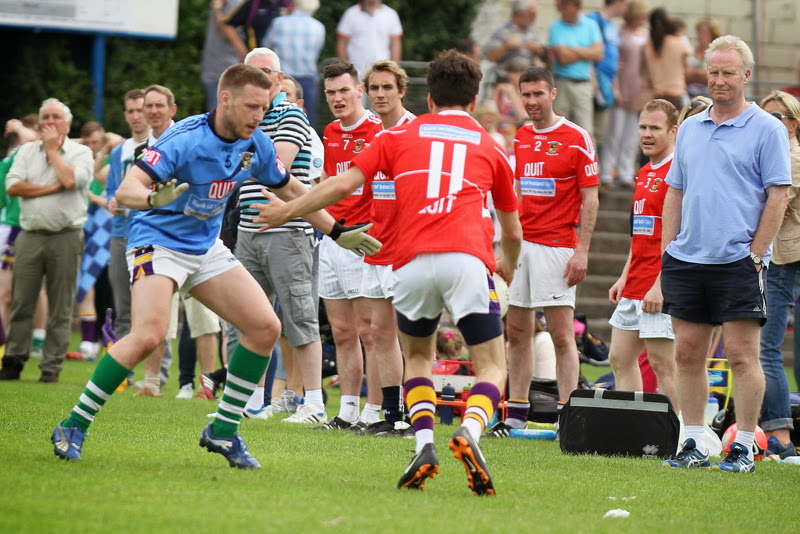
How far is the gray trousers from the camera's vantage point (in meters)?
12.5

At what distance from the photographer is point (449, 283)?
20.9 feet

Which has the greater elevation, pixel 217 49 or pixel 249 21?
pixel 249 21

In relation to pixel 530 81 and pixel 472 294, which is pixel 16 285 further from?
pixel 472 294

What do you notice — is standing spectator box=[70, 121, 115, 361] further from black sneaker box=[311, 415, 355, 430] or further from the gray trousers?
black sneaker box=[311, 415, 355, 430]

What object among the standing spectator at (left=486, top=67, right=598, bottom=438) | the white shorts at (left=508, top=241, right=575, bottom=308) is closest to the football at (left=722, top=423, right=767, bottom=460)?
the standing spectator at (left=486, top=67, right=598, bottom=438)

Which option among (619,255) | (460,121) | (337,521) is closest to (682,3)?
(619,255)

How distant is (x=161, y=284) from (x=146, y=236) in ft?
0.97

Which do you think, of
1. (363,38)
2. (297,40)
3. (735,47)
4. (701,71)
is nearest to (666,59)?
(701,71)

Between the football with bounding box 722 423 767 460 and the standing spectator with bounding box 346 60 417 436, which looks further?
the standing spectator with bounding box 346 60 417 436

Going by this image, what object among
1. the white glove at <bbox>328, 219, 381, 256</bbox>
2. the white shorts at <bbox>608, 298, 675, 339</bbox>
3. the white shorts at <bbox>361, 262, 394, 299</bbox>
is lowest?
the white shorts at <bbox>608, 298, 675, 339</bbox>

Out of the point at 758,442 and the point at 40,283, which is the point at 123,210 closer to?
the point at 40,283

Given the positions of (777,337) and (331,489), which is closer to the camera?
(331,489)

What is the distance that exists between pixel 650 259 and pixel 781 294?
38.5 inches

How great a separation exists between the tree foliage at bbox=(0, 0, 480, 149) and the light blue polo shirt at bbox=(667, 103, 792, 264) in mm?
12818
